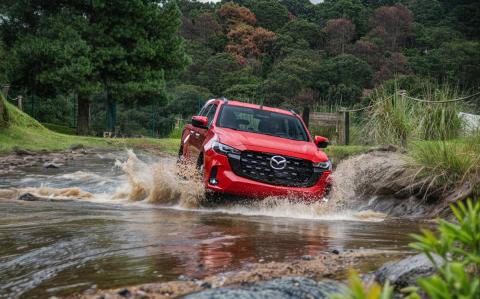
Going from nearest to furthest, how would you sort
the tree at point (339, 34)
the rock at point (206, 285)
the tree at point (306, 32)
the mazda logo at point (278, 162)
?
1. the rock at point (206, 285)
2. the mazda logo at point (278, 162)
3. the tree at point (339, 34)
4. the tree at point (306, 32)

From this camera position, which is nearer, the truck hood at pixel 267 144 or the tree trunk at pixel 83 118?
the truck hood at pixel 267 144

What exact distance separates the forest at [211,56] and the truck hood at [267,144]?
598cm

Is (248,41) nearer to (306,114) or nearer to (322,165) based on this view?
(306,114)

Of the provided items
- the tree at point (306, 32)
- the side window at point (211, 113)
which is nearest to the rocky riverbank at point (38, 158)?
the side window at point (211, 113)

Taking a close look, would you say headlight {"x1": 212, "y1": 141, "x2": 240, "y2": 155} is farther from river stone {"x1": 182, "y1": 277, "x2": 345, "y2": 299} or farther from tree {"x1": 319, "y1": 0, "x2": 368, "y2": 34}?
tree {"x1": 319, "y1": 0, "x2": 368, "y2": 34}

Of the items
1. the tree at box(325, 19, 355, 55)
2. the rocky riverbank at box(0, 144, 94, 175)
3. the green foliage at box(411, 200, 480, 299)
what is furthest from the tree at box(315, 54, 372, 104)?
the green foliage at box(411, 200, 480, 299)

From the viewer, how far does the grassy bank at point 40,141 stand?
20181mm

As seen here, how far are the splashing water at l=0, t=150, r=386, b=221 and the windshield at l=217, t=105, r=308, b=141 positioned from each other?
98 cm

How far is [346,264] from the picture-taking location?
4.64 m

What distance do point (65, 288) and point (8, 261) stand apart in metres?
1.13

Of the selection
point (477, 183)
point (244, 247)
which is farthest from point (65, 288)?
point (477, 183)

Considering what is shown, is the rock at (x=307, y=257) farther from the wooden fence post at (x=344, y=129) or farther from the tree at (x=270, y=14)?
the tree at (x=270, y=14)

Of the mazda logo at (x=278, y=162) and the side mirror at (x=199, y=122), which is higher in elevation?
the side mirror at (x=199, y=122)

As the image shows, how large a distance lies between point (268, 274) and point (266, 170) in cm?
486
